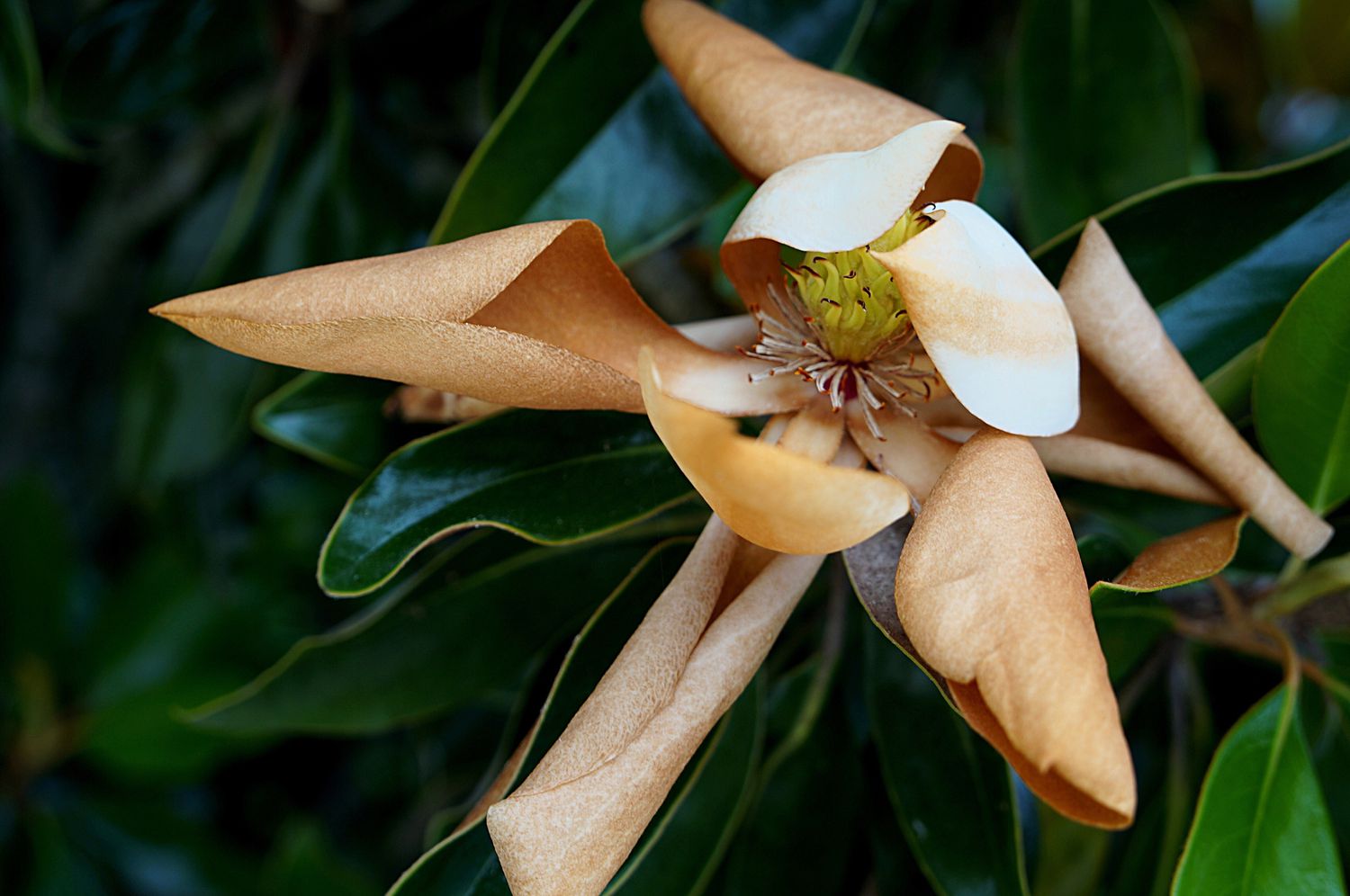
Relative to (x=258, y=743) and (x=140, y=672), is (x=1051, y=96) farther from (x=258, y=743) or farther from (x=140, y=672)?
(x=140, y=672)

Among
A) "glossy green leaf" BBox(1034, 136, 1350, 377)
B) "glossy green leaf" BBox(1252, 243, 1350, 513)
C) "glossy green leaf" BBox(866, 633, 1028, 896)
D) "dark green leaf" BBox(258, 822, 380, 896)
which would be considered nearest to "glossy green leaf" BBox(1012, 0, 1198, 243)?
"glossy green leaf" BBox(1034, 136, 1350, 377)

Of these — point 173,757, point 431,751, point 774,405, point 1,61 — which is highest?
point 1,61

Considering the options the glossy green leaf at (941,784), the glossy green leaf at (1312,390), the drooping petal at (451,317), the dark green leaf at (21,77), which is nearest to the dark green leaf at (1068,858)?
the glossy green leaf at (941,784)

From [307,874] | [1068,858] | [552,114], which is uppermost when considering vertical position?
[552,114]

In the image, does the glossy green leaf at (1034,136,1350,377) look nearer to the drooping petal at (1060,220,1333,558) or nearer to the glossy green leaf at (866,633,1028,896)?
the drooping petal at (1060,220,1333,558)

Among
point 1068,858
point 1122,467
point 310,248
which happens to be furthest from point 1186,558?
point 310,248

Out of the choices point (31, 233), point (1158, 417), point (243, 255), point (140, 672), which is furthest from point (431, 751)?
point (31, 233)

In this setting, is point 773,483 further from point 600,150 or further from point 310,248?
point 310,248
